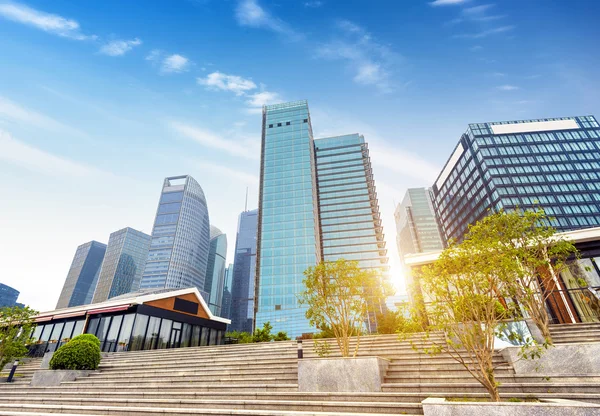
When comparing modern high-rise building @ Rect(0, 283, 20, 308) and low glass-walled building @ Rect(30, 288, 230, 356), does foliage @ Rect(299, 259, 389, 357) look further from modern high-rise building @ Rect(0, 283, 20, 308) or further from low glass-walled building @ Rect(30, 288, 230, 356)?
modern high-rise building @ Rect(0, 283, 20, 308)

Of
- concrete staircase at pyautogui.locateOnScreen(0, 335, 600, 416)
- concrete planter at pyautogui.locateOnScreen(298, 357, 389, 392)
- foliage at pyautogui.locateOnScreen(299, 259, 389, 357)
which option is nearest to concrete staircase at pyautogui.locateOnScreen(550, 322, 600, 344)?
concrete staircase at pyautogui.locateOnScreen(0, 335, 600, 416)

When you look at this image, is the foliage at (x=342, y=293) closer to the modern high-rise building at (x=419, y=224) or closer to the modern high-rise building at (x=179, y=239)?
the modern high-rise building at (x=179, y=239)

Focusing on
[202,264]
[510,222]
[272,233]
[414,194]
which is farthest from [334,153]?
[510,222]

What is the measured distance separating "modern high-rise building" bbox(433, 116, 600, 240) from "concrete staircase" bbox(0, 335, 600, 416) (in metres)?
66.1

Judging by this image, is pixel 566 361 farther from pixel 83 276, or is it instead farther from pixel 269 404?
pixel 83 276

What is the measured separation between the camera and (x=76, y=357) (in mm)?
12852

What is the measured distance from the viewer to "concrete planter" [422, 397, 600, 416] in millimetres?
4285

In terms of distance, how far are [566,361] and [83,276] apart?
9484 inches

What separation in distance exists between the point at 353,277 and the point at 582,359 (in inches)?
254

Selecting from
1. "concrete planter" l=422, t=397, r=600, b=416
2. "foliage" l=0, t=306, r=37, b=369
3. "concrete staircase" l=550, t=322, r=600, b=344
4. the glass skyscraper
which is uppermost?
the glass skyscraper

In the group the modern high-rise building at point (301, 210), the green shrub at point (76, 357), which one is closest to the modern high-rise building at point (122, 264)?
the modern high-rise building at point (301, 210)

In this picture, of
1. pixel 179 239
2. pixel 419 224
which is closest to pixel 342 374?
pixel 179 239

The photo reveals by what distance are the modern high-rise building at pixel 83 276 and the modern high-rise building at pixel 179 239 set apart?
3335 inches

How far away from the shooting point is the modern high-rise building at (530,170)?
6544cm
